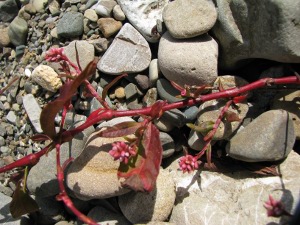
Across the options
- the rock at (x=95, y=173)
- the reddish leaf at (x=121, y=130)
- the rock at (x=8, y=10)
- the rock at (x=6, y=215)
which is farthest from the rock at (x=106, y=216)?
the rock at (x=8, y=10)

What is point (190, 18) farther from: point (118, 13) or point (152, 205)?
point (152, 205)

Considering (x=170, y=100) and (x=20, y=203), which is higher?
(x=170, y=100)

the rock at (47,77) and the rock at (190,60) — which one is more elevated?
the rock at (190,60)

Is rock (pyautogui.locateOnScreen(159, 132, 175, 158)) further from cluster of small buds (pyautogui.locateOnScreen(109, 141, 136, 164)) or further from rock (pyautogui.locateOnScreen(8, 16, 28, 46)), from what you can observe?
rock (pyautogui.locateOnScreen(8, 16, 28, 46))

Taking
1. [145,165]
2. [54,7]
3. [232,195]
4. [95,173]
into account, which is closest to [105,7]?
[54,7]

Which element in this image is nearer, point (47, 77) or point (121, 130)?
point (121, 130)

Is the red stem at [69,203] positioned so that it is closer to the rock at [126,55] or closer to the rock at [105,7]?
the rock at [126,55]

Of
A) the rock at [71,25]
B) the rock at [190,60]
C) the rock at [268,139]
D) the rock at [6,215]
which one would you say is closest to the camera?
the rock at [268,139]
